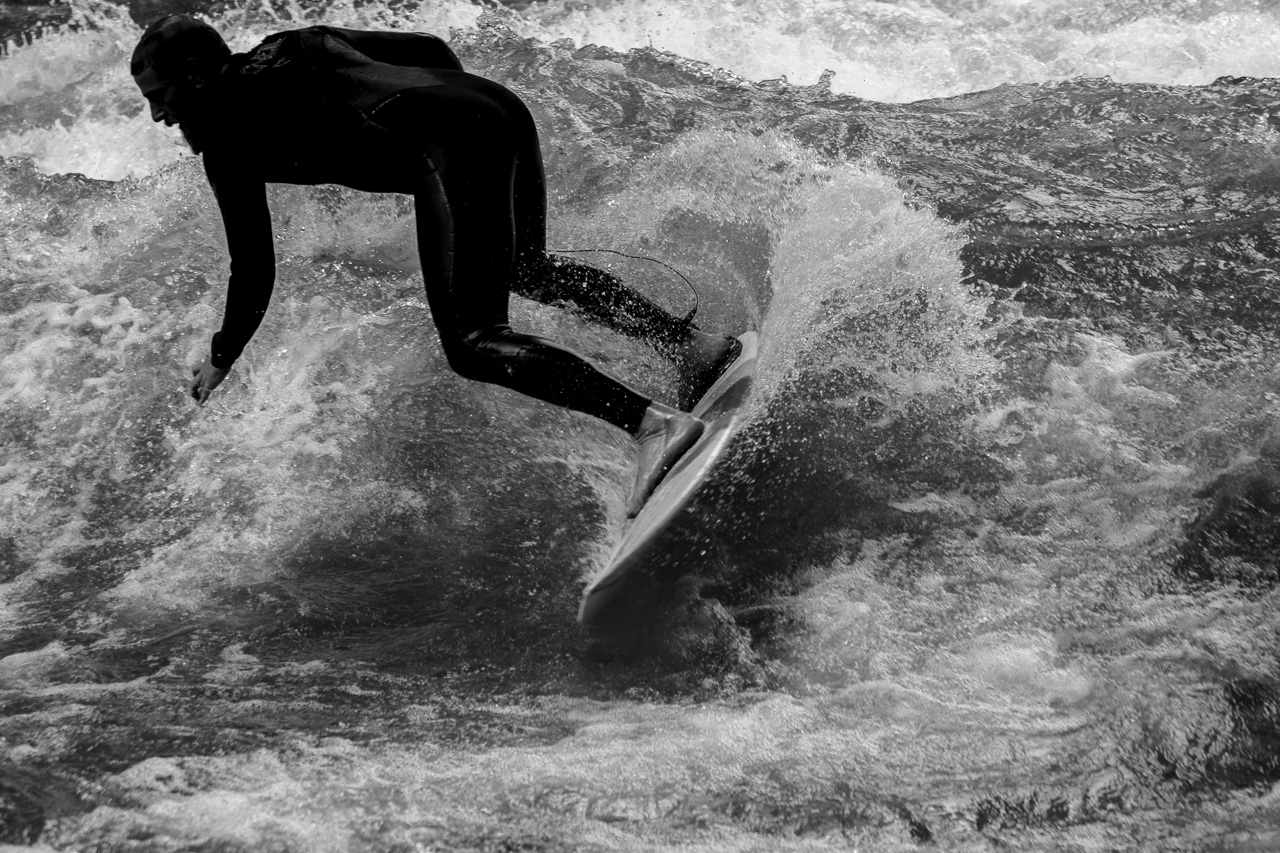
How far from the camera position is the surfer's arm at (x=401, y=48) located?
2.78 meters

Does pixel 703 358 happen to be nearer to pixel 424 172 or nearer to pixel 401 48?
pixel 424 172

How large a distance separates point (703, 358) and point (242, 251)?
4.05 feet

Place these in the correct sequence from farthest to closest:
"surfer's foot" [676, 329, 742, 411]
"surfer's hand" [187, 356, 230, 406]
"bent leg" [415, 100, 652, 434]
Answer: "surfer's foot" [676, 329, 742, 411] < "surfer's hand" [187, 356, 230, 406] < "bent leg" [415, 100, 652, 434]

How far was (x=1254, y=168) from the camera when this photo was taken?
4.15m

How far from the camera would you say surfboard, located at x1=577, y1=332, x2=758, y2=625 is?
252cm

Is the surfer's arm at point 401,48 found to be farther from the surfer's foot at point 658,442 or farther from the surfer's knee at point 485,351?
the surfer's foot at point 658,442

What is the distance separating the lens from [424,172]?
264cm

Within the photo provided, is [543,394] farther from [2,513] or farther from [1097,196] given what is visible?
[1097,196]

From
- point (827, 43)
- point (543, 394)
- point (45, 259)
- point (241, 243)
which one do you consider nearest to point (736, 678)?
point (543, 394)

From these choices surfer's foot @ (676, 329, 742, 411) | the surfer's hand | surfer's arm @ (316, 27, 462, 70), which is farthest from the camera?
surfer's foot @ (676, 329, 742, 411)

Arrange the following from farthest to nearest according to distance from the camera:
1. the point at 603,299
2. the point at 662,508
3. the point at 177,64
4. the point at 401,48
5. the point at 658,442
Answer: the point at 603,299 → the point at 401,48 → the point at 658,442 → the point at 662,508 → the point at 177,64

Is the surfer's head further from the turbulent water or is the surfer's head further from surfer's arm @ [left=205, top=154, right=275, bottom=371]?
the turbulent water

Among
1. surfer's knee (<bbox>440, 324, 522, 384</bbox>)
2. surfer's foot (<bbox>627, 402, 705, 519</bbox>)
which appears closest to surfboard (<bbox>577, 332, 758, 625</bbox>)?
surfer's foot (<bbox>627, 402, 705, 519</bbox>)

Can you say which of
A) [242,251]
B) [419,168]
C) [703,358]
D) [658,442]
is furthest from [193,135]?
[703,358]
